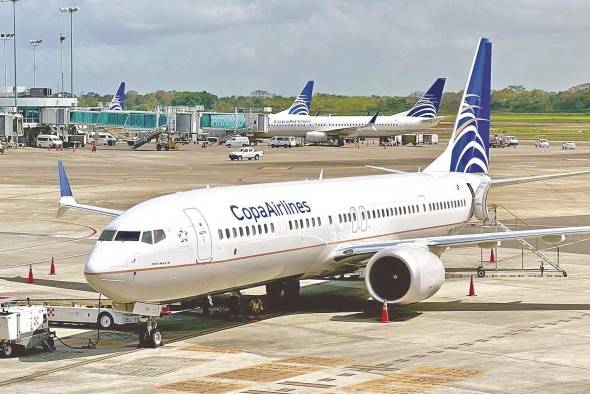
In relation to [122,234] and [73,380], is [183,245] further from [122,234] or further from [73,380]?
[73,380]

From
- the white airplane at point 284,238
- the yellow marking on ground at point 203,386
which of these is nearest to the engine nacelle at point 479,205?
the white airplane at point 284,238

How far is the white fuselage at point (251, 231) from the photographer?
27.5 metres

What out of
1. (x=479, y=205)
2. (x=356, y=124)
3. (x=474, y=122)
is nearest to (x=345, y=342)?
(x=479, y=205)

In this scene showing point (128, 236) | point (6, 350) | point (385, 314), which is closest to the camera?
point (128, 236)

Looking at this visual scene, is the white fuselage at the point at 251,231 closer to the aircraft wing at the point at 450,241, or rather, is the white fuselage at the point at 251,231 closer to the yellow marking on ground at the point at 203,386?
the aircraft wing at the point at 450,241

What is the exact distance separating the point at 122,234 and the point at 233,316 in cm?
676

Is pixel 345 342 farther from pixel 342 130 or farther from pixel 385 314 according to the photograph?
pixel 342 130

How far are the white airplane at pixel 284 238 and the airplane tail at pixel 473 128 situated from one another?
1907mm

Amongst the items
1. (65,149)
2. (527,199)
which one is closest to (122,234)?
(527,199)

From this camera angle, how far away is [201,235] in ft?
95.1

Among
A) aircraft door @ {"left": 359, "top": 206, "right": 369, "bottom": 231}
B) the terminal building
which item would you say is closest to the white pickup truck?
the terminal building

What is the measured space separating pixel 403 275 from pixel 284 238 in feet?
13.4

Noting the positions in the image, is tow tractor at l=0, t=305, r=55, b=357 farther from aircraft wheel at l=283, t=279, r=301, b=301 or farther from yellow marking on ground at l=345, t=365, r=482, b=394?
aircraft wheel at l=283, t=279, r=301, b=301

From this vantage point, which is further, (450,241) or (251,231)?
(450,241)
